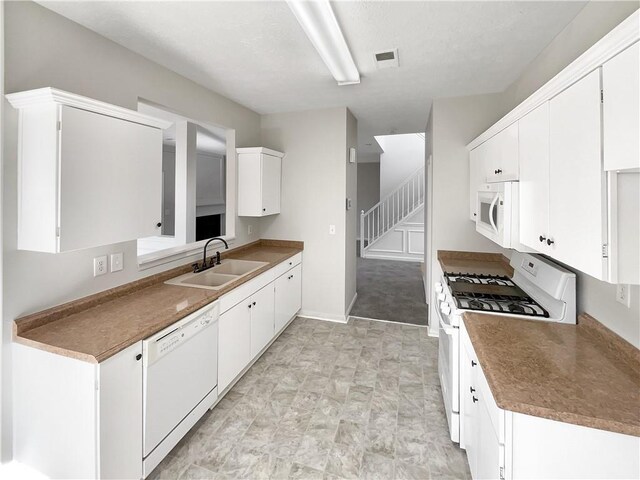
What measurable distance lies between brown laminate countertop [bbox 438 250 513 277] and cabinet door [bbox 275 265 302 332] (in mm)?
1633

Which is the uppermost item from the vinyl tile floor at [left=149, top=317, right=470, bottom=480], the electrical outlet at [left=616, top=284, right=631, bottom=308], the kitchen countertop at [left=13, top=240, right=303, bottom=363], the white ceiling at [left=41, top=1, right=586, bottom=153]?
the white ceiling at [left=41, top=1, right=586, bottom=153]

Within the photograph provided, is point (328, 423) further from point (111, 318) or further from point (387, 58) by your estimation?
point (387, 58)

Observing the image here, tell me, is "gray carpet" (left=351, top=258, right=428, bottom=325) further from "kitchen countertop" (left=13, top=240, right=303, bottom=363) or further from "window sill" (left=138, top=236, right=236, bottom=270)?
"kitchen countertop" (left=13, top=240, right=303, bottom=363)

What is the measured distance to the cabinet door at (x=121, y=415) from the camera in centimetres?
136

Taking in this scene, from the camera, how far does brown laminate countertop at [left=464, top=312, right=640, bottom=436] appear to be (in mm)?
999

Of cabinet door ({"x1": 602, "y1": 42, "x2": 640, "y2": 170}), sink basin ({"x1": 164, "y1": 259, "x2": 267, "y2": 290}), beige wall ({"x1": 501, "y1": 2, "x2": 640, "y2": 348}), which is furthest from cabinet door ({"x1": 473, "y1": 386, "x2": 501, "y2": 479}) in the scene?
sink basin ({"x1": 164, "y1": 259, "x2": 267, "y2": 290})

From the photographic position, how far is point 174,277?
8.36 feet

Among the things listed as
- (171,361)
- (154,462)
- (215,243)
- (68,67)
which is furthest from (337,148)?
(154,462)

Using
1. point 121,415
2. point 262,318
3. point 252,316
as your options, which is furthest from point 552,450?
point 262,318

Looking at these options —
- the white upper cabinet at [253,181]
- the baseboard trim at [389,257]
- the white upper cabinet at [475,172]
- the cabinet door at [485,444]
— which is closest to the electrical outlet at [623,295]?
the cabinet door at [485,444]

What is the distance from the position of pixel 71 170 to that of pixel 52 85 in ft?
2.03

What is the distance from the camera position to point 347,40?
6.84 feet

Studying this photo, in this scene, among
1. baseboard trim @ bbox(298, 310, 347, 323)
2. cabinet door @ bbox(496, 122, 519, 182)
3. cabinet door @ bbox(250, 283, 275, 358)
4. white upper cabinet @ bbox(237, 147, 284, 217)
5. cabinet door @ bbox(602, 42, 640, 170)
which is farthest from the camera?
baseboard trim @ bbox(298, 310, 347, 323)

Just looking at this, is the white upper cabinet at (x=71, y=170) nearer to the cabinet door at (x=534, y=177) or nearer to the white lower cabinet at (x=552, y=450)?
the white lower cabinet at (x=552, y=450)
